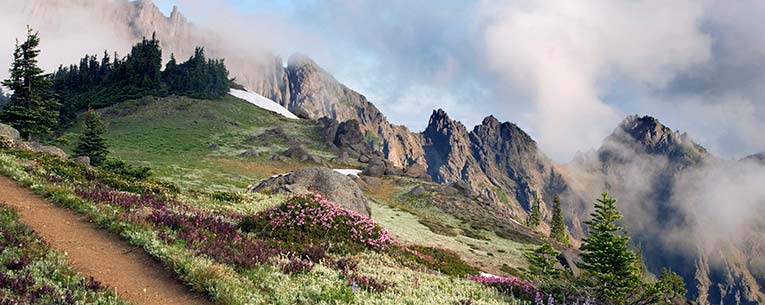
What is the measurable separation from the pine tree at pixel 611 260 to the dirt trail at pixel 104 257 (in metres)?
12.2

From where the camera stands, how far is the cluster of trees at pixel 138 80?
118188mm

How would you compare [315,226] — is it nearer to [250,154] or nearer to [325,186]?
[325,186]

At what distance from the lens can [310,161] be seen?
268 ft

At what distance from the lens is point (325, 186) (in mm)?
29125

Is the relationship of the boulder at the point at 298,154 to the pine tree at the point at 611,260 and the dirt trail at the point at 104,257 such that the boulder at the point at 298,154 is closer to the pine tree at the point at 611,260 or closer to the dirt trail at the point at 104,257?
the dirt trail at the point at 104,257

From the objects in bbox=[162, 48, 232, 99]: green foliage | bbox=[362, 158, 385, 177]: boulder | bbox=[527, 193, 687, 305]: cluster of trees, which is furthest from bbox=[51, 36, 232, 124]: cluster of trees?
bbox=[527, 193, 687, 305]: cluster of trees

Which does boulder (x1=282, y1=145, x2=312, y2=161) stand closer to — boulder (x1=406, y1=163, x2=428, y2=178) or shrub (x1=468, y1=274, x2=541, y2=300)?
boulder (x1=406, y1=163, x2=428, y2=178)

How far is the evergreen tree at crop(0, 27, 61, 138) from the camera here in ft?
147

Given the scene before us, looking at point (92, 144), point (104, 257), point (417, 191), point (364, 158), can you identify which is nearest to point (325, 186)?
point (104, 257)

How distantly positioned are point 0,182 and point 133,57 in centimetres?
13394

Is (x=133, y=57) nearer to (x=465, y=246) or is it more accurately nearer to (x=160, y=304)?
(x=465, y=246)

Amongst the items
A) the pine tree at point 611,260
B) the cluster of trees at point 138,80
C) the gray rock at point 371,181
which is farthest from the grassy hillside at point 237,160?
the pine tree at point 611,260

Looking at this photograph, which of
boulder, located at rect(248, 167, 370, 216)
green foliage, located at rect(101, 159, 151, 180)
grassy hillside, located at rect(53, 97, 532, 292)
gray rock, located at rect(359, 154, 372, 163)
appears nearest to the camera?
boulder, located at rect(248, 167, 370, 216)

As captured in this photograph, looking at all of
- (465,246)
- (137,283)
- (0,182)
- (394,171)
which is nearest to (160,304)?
(137,283)
